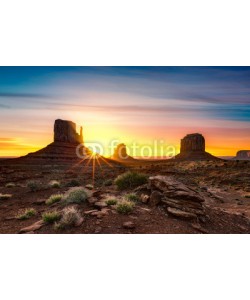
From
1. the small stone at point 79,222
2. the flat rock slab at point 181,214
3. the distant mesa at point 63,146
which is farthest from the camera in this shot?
the distant mesa at point 63,146

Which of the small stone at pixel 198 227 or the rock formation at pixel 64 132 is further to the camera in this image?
the rock formation at pixel 64 132

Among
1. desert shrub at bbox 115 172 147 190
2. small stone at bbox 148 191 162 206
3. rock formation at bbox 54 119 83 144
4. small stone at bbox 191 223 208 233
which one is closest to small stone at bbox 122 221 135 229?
small stone at bbox 148 191 162 206

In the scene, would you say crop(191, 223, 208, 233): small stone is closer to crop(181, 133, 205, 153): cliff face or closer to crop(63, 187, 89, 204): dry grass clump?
crop(63, 187, 89, 204): dry grass clump

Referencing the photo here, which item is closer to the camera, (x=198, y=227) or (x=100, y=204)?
(x=198, y=227)

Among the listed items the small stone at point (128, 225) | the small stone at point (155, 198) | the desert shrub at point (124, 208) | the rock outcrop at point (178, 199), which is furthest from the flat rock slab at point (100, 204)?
the rock outcrop at point (178, 199)

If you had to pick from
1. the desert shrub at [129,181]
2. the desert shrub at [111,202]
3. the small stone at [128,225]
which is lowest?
the small stone at [128,225]

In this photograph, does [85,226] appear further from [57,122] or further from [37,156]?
[57,122]

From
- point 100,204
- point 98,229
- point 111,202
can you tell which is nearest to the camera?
point 98,229

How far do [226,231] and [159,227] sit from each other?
10.6 ft

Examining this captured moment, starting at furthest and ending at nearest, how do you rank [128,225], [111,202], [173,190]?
1. [173,190]
2. [111,202]
3. [128,225]

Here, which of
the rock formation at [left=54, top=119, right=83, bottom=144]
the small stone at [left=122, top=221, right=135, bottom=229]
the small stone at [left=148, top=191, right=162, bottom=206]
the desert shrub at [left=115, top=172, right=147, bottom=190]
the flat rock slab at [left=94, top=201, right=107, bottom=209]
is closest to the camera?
the small stone at [left=122, top=221, right=135, bottom=229]

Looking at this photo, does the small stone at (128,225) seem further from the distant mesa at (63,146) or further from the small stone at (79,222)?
the distant mesa at (63,146)

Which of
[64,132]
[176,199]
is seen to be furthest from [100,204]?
[64,132]

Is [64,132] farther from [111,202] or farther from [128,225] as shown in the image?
[128,225]
